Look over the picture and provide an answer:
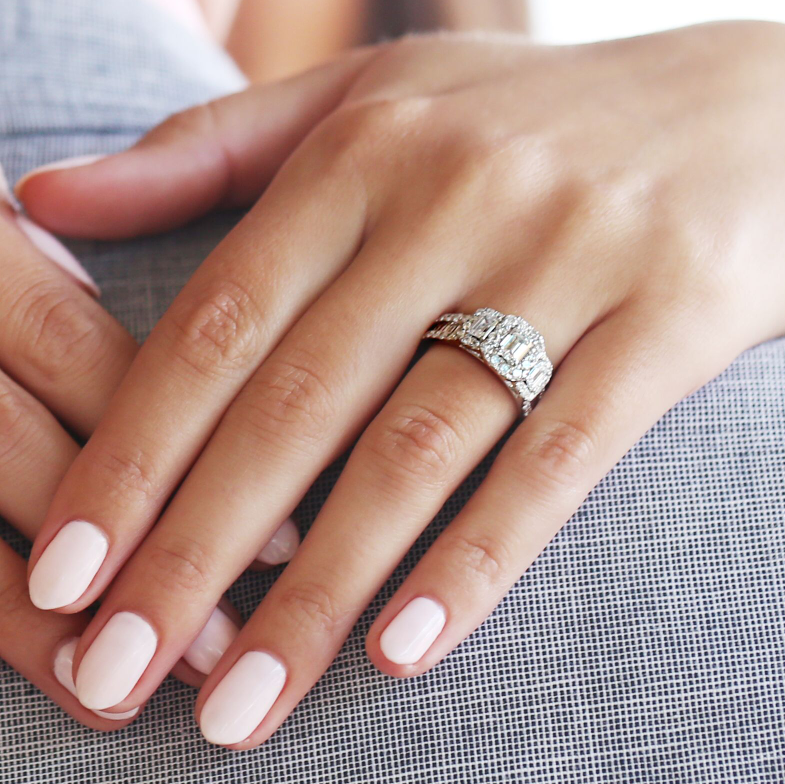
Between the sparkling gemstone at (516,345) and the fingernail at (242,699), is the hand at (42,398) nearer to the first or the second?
the fingernail at (242,699)

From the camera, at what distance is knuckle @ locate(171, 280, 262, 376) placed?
646mm

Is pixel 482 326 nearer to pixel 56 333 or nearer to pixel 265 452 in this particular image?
pixel 265 452

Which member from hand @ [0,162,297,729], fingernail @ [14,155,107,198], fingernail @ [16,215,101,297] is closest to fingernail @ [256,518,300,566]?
hand @ [0,162,297,729]

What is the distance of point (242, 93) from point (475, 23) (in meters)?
1.17

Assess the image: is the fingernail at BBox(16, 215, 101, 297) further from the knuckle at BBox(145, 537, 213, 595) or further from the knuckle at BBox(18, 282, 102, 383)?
the knuckle at BBox(145, 537, 213, 595)

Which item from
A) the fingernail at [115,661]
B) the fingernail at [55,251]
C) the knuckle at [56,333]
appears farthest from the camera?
the fingernail at [55,251]

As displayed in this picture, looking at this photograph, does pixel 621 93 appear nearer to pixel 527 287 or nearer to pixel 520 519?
pixel 527 287

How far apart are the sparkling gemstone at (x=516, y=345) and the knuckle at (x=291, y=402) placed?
0.51 feet

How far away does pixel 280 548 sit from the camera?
0.63m

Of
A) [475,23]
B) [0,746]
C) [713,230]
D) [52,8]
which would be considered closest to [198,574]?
[0,746]

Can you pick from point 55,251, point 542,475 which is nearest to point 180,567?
point 542,475

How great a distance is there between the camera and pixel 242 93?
860 millimetres

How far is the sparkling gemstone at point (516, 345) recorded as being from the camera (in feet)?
2.02

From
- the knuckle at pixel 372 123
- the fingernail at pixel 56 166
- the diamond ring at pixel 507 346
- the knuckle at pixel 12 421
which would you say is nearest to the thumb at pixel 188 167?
the fingernail at pixel 56 166
